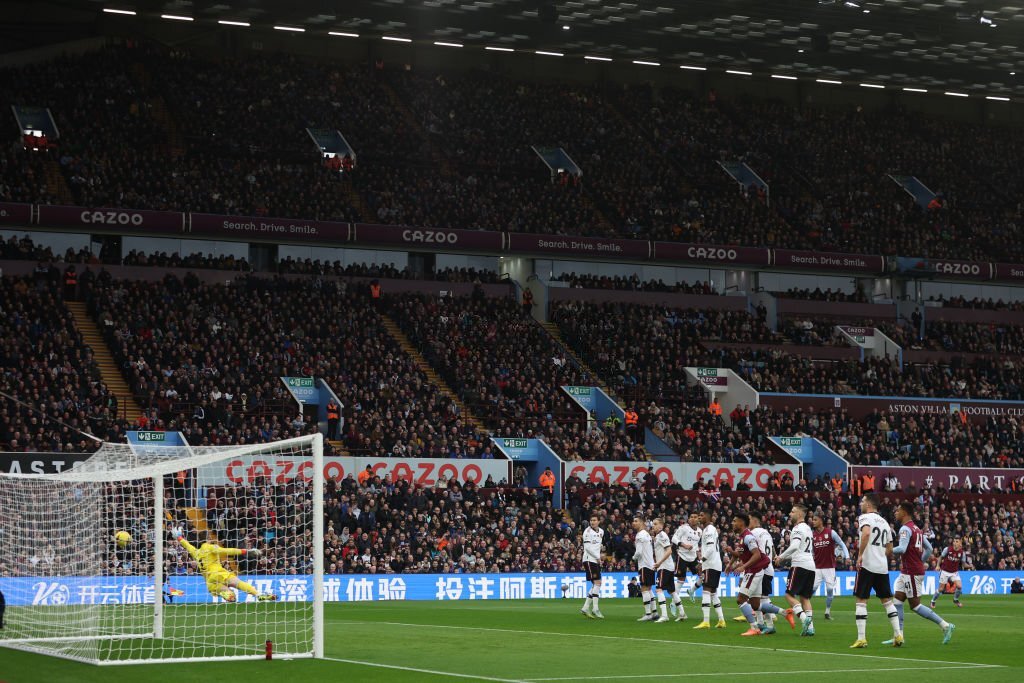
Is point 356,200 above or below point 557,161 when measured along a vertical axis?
below

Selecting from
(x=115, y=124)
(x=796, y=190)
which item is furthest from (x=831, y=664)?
(x=796, y=190)

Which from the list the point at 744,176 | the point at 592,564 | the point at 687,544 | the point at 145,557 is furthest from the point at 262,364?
the point at 744,176

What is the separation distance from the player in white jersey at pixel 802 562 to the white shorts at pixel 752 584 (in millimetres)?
463

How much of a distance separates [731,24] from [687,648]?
46.9 metres

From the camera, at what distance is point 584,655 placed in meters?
20.0

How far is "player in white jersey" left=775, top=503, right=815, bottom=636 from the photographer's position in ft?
77.2

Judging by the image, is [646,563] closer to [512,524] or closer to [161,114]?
[512,524]

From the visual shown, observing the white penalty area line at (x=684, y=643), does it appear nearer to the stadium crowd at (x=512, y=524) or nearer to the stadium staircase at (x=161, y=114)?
the stadium crowd at (x=512, y=524)

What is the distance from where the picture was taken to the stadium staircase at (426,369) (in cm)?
5116

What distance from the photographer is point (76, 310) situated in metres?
50.2

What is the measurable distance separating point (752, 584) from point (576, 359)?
110ft

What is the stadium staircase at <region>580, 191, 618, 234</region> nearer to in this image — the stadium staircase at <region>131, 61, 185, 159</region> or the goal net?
the stadium staircase at <region>131, 61, 185, 159</region>

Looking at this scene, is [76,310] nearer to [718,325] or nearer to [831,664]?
[718,325]

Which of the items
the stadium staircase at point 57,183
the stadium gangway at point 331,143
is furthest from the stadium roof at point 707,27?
the stadium staircase at point 57,183
